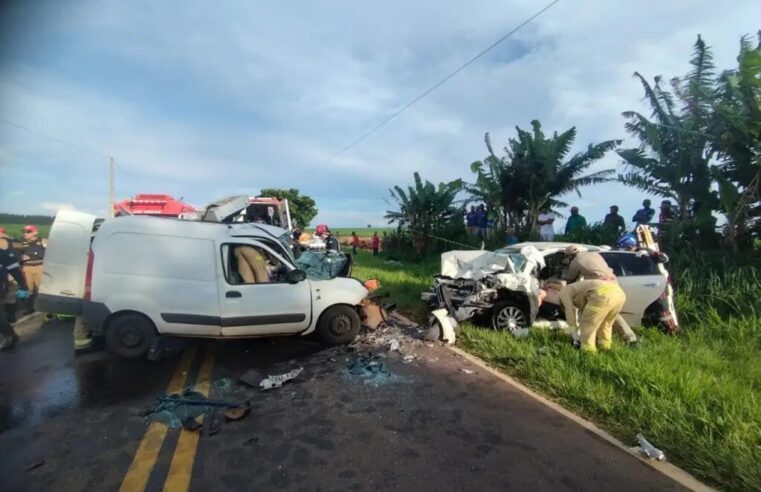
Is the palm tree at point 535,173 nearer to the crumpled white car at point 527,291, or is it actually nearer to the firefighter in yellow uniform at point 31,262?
the crumpled white car at point 527,291

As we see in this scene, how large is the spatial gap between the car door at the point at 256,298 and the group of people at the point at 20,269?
4.10m

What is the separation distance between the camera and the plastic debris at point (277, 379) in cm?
457

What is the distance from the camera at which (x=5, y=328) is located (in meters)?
6.03

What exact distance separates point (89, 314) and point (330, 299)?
10.0 ft

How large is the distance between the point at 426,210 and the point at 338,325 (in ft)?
44.3

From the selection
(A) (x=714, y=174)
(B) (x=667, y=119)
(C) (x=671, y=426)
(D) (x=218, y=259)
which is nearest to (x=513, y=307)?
(C) (x=671, y=426)

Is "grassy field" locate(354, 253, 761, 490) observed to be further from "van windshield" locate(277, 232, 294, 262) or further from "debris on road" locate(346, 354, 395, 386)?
"van windshield" locate(277, 232, 294, 262)

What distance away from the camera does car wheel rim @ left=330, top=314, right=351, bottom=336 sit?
6246 millimetres

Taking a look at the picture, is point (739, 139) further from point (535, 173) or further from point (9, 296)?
point (9, 296)

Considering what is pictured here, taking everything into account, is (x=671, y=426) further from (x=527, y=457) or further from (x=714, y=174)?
(x=714, y=174)

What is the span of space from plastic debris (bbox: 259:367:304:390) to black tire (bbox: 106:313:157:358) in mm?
1785

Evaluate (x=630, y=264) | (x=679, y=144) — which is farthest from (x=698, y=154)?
(x=630, y=264)

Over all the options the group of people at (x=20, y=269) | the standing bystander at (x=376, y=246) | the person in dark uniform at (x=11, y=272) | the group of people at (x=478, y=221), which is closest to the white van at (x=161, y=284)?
the group of people at (x=20, y=269)

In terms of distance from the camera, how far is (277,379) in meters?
4.77
